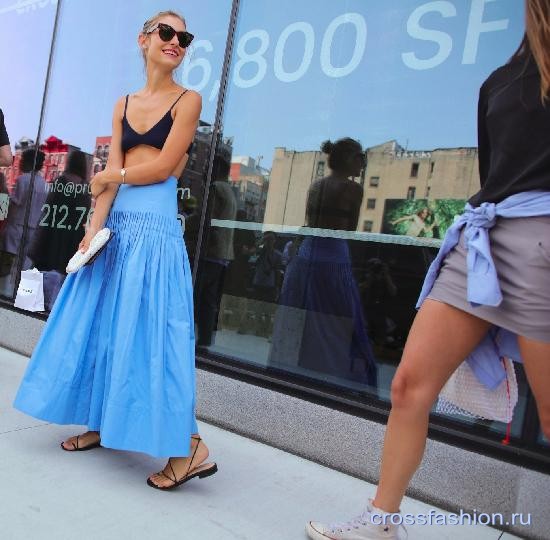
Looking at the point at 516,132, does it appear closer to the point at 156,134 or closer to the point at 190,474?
the point at 156,134

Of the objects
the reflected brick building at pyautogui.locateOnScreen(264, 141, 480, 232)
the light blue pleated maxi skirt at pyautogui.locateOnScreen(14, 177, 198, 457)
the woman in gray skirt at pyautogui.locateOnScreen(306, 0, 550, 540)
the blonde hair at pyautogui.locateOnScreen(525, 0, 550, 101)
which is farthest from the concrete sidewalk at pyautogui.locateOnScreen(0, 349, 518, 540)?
the blonde hair at pyautogui.locateOnScreen(525, 0, 550, 101)

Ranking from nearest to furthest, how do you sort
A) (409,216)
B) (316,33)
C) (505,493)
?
1. (505,493)
2. (409,216)
3. (316,33)

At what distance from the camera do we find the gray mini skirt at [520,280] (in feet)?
4.56

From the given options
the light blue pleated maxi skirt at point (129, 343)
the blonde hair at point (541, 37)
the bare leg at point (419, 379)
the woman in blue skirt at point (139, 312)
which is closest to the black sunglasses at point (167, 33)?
the woman in blue skirt at point (139, 312)

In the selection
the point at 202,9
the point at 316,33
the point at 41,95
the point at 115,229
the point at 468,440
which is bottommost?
the point at 468,440

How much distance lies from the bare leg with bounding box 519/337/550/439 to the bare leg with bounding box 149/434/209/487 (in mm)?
1267

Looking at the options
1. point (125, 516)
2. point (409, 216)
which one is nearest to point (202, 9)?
point (409, 216)

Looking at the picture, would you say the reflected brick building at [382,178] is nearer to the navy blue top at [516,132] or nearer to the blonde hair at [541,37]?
the navy blue top at [516,132]

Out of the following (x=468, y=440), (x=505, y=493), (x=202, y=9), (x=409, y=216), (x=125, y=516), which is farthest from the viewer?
(x=202, y=9)

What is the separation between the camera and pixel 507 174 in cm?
150

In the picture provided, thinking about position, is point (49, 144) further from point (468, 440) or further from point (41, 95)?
point (468, 440)

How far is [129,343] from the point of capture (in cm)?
205

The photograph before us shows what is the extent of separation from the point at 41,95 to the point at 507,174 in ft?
13.8

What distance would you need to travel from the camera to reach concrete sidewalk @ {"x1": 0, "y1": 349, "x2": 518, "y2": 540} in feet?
5.74
